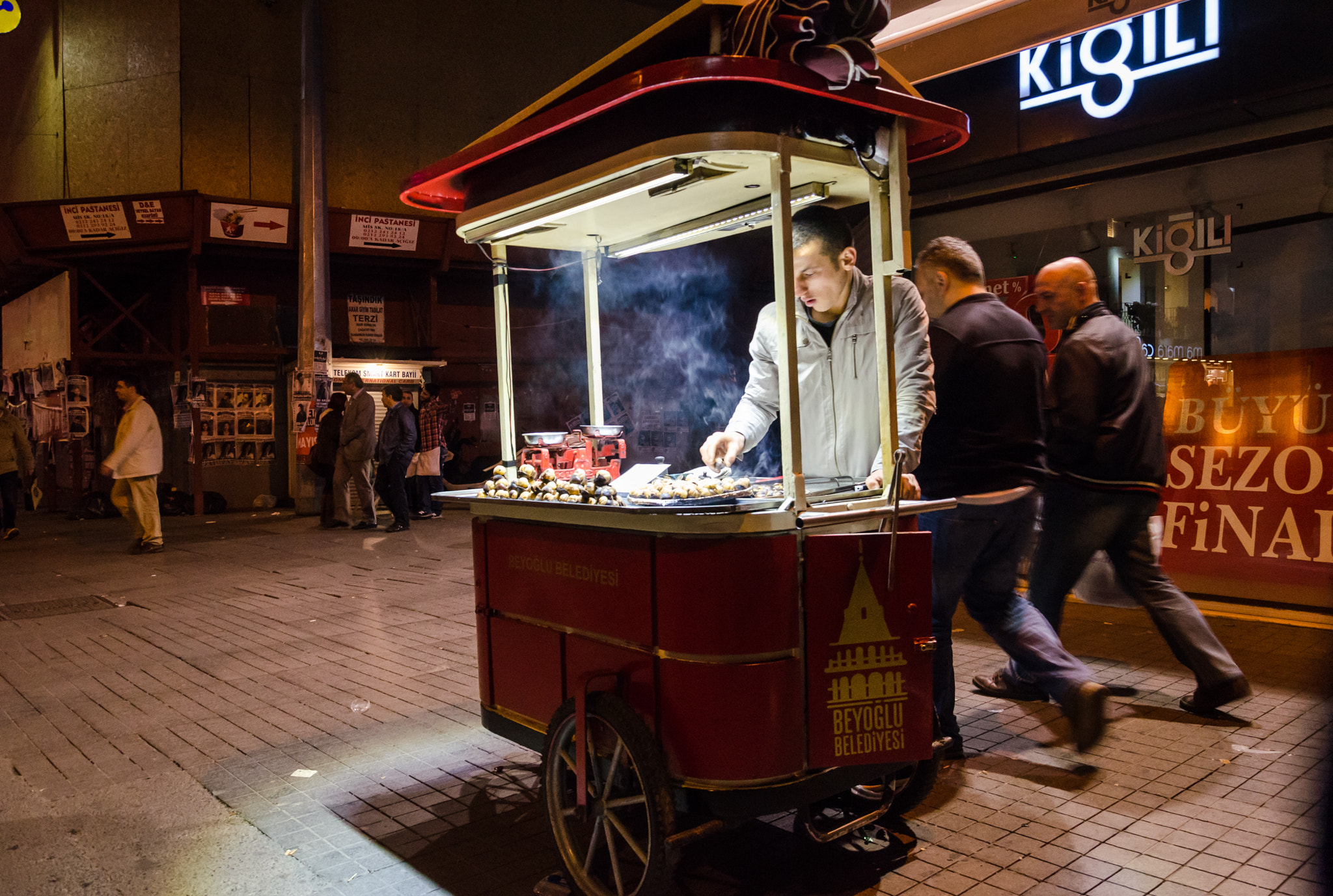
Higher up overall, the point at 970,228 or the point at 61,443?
the point at 970,228

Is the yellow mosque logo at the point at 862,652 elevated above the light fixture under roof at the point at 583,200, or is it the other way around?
the light fixture under roof at the point at 583,200

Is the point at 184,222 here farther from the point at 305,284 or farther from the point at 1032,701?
the point at 1032,701

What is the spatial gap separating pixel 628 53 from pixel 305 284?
13147mm

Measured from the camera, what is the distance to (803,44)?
113 inches

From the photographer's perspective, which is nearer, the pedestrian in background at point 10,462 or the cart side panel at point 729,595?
the cart side panel at point 729,595

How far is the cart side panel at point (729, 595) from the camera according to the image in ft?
9.13

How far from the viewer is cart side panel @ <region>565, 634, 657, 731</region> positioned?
294cm

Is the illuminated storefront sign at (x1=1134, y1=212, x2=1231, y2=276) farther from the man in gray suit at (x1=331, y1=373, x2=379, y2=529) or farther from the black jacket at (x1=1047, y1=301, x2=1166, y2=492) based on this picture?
the man in gray suit at (x1=331, y1=373, x2=379, y2=529)

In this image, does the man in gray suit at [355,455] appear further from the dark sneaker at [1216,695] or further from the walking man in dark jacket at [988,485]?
the dark sneaker at [1216,695]

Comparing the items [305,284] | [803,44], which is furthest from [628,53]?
[305,284]

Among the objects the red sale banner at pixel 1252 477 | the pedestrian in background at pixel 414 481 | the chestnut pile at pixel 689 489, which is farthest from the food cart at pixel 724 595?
the pedestrian in background at pixel 414 481

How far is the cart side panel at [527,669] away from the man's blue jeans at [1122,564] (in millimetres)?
2394

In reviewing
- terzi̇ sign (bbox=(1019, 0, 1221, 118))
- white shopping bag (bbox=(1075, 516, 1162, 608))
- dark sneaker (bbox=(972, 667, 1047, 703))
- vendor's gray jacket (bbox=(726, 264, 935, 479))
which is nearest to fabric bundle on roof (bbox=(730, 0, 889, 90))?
vendor's gray jacket (bbox=(726, 264, 935, 479))

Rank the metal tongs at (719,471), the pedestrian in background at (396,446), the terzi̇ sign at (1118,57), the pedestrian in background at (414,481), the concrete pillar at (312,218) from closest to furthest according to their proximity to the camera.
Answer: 1. the metal tongs at (719,471)
2. the terzi̇ sign at (1118,57)
3. the pedestrian in background at (396,446)
4. the pedestrian in background at (414,481)
5. the concrete pillar at (312,218)
